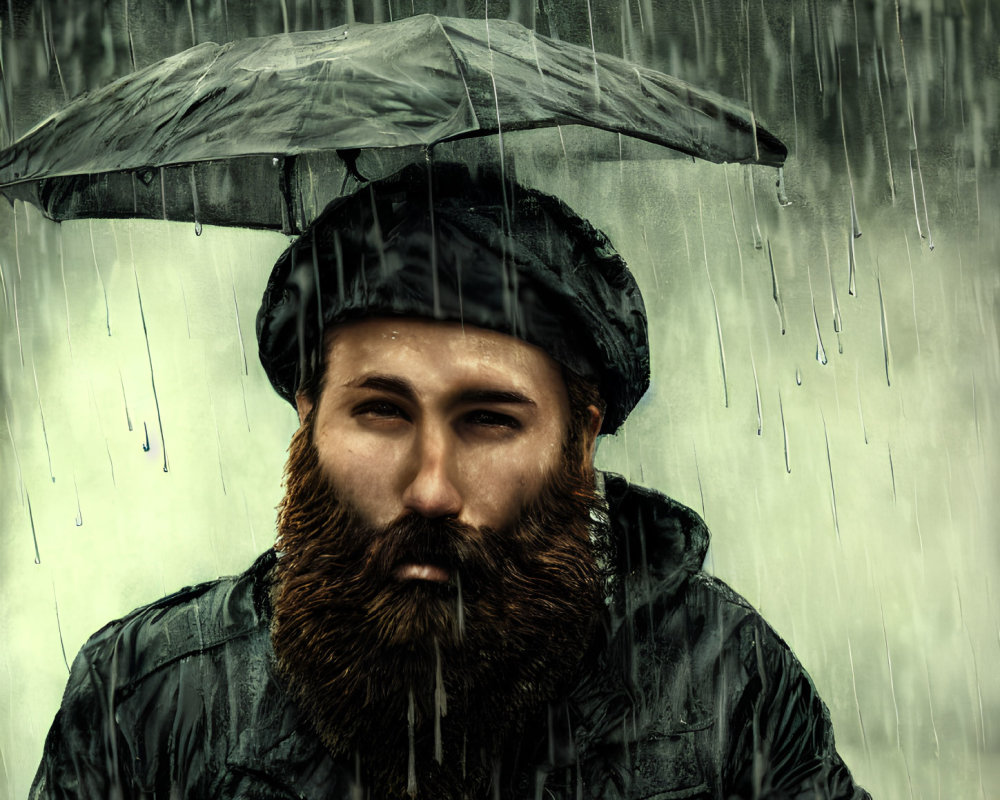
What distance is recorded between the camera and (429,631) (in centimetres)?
246

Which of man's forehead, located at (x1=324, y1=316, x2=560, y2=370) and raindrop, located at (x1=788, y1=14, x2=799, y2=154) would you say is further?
raindrop, located at (x1=788, y1=14, x2=799, y2=154)

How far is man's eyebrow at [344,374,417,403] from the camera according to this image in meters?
2.53

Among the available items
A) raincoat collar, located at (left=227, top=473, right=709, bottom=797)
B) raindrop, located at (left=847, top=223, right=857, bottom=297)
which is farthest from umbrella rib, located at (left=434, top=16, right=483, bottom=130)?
raindrop, located at (left=847, top=223, right=857, bottom=297)

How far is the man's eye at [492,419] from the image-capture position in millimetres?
2564

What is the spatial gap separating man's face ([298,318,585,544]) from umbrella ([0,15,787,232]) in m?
0.51

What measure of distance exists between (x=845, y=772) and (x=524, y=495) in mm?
1054

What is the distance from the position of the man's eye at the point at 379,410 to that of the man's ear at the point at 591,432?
0.50m

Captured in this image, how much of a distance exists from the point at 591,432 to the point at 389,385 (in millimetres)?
560

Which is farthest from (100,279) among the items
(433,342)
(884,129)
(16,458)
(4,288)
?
(884,129)

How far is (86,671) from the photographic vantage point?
9.11ft

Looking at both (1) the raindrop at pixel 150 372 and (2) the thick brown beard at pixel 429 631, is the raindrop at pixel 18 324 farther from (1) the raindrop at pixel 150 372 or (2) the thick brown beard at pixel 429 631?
(2) the thick brown beard at pixel 429 631

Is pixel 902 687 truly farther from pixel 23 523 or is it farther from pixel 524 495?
pixel 23 523

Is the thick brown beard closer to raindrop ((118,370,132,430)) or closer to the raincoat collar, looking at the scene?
the raincoat collar

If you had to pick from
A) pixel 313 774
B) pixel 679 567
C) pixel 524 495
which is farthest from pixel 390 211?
pixel 313 774
